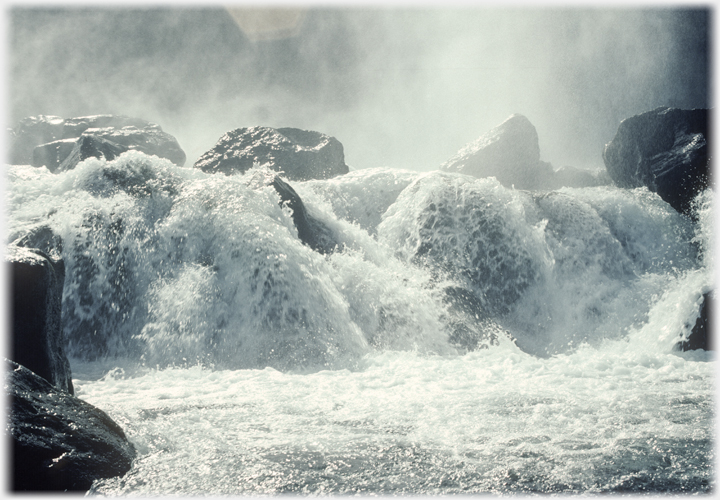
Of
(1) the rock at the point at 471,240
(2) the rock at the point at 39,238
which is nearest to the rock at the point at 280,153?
(1) the rock at the point at 471,240

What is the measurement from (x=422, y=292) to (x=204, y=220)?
4676 millimetres

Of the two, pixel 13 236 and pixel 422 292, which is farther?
pixel 422 292

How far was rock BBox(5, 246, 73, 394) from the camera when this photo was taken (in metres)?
4.25

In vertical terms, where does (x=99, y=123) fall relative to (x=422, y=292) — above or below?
above

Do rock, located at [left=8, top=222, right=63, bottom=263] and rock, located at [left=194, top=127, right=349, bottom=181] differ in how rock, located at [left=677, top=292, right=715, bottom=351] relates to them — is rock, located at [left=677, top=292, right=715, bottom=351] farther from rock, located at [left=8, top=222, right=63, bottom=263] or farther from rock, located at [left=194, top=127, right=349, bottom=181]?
rock, located at [left=194, top=127, right=349, bottom=181]

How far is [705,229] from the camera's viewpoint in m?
13.5

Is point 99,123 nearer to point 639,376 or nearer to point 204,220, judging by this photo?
point 204,220

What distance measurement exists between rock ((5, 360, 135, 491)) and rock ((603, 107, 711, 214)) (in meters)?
16.3

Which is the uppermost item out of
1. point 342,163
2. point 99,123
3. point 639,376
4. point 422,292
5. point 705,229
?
point 99,123

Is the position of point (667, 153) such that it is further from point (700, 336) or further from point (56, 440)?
point (56, 440)

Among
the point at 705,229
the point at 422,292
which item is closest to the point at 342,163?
the point at 422,292

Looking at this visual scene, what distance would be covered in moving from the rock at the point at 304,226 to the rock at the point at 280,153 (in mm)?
7971

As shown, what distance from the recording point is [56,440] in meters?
3.06

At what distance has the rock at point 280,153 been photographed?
19.1m
